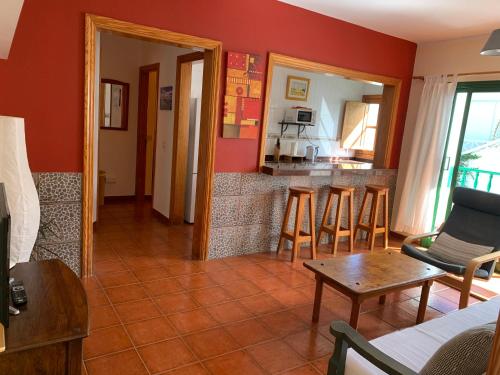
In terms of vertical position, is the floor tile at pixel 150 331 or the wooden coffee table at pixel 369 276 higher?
the wooden coffee table at pixel 369 276

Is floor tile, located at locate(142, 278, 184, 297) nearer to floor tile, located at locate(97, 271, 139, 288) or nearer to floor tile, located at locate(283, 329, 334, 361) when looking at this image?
floor tile, located at locate(97, 271, 139, 288)

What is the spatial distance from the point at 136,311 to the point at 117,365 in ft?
2.05

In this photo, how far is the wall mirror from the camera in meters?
5.62

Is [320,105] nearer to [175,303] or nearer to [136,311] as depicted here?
[175,303]

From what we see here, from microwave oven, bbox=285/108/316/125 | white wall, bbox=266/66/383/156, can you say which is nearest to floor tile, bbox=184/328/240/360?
white wall, bbox=266/66/383/156

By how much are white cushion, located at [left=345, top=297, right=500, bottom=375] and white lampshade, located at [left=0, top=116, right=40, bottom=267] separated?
4.61 ft

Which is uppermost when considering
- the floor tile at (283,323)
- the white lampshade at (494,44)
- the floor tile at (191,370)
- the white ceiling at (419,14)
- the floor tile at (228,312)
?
the white ceiling at (419,14)

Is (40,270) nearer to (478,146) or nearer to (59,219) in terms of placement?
(59,219)

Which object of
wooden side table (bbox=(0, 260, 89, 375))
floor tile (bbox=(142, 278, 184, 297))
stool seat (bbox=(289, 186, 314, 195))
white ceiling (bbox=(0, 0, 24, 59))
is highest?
white ceiling (bbox=(0, 0, 24, 59))

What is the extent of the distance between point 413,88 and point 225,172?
2.97 metres

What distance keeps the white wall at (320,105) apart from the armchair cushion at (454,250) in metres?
3.02

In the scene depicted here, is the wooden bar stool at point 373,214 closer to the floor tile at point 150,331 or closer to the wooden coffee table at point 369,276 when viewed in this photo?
the wooden coffee table at point 369,276

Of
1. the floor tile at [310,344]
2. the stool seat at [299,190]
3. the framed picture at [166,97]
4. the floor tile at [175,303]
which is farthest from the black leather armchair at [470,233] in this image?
the framed picture at [166,97]

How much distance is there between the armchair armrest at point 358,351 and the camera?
1386 millimetres
